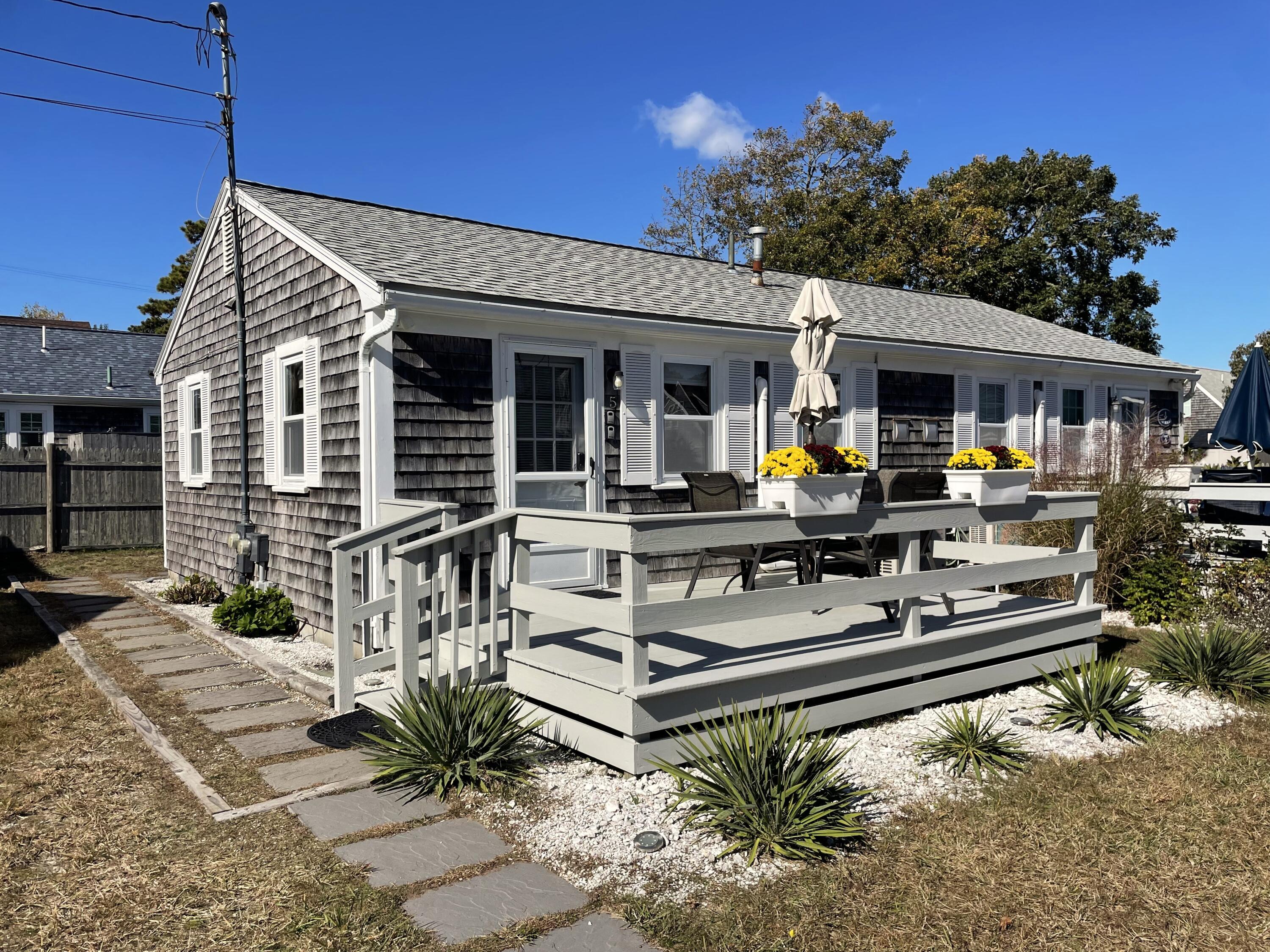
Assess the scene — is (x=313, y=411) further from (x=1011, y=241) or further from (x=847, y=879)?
(x=1011, y=241)

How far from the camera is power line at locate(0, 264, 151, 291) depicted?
39688 millimetres

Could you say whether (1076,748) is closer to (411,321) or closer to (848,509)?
(848,509)

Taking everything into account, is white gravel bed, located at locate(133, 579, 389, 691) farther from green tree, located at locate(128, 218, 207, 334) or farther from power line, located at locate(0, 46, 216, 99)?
green tree, located at locate(128, 218, 207, 334)

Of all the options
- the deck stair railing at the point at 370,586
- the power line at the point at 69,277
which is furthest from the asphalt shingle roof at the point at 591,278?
the power line at the point at 69,277

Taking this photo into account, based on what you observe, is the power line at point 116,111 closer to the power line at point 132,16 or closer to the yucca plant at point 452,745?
the power line at point 132,16

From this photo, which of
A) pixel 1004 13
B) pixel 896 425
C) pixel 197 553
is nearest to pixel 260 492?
pixel 197 553

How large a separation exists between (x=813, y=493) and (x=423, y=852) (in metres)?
2.62

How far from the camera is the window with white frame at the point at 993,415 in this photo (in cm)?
1105

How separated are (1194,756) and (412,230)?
312 inches

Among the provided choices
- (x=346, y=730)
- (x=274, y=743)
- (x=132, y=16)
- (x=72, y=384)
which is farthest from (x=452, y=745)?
(x=72, y=384)

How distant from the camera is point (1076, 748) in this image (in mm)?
4574

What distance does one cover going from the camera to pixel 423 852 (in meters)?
3.35

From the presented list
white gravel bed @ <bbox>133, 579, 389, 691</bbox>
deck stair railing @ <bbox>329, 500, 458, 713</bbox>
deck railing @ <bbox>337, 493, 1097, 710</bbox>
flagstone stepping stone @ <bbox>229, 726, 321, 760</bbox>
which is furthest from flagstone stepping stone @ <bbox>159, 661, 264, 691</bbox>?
deck railing @ <bbox>337, 493, 1097, 710</bbox>

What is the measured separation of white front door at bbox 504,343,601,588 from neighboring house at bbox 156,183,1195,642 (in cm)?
2
